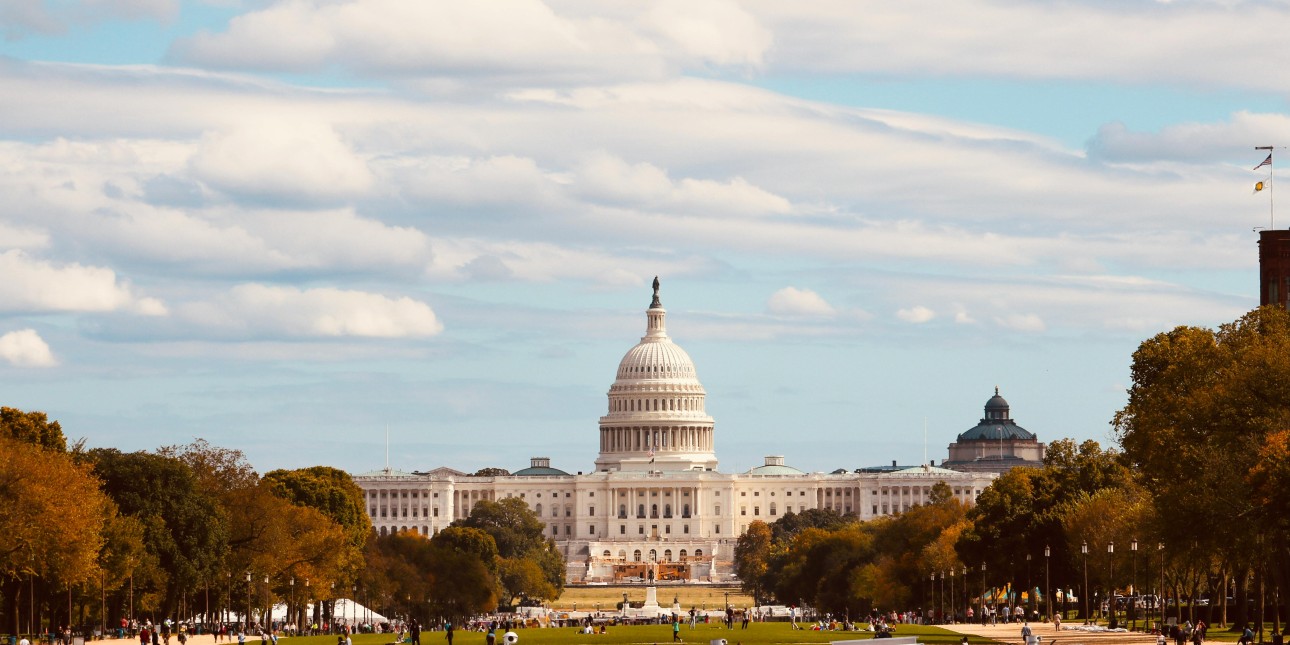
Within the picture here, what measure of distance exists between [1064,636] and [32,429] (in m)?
43.7

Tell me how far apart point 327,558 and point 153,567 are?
20249 mm

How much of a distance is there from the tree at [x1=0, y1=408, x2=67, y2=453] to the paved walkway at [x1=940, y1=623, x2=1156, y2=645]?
3963cm

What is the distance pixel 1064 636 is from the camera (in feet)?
288

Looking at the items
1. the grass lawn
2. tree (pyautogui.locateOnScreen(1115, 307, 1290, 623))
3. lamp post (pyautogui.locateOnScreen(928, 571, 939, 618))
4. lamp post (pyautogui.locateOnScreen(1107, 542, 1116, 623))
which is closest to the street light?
lamp post (pyautogui.locateOnScreen(928, 571, 939, 618))

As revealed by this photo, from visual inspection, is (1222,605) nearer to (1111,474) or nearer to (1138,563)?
(1138,563)

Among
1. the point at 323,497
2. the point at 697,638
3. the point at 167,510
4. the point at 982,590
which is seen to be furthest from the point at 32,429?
the point at 982,590

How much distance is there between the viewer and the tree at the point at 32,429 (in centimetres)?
9788

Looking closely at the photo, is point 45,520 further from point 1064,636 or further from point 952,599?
point 952,599

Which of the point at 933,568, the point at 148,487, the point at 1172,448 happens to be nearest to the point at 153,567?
the point at 148,487

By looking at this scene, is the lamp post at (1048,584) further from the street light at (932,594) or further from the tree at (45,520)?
the tree at (45,520)

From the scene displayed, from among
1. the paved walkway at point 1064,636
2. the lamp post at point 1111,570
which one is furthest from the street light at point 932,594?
the lamp post at point 1111,570

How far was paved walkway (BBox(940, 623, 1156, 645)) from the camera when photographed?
8138cm

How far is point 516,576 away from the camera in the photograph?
177 metres

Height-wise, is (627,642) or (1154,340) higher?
(1154,340)
